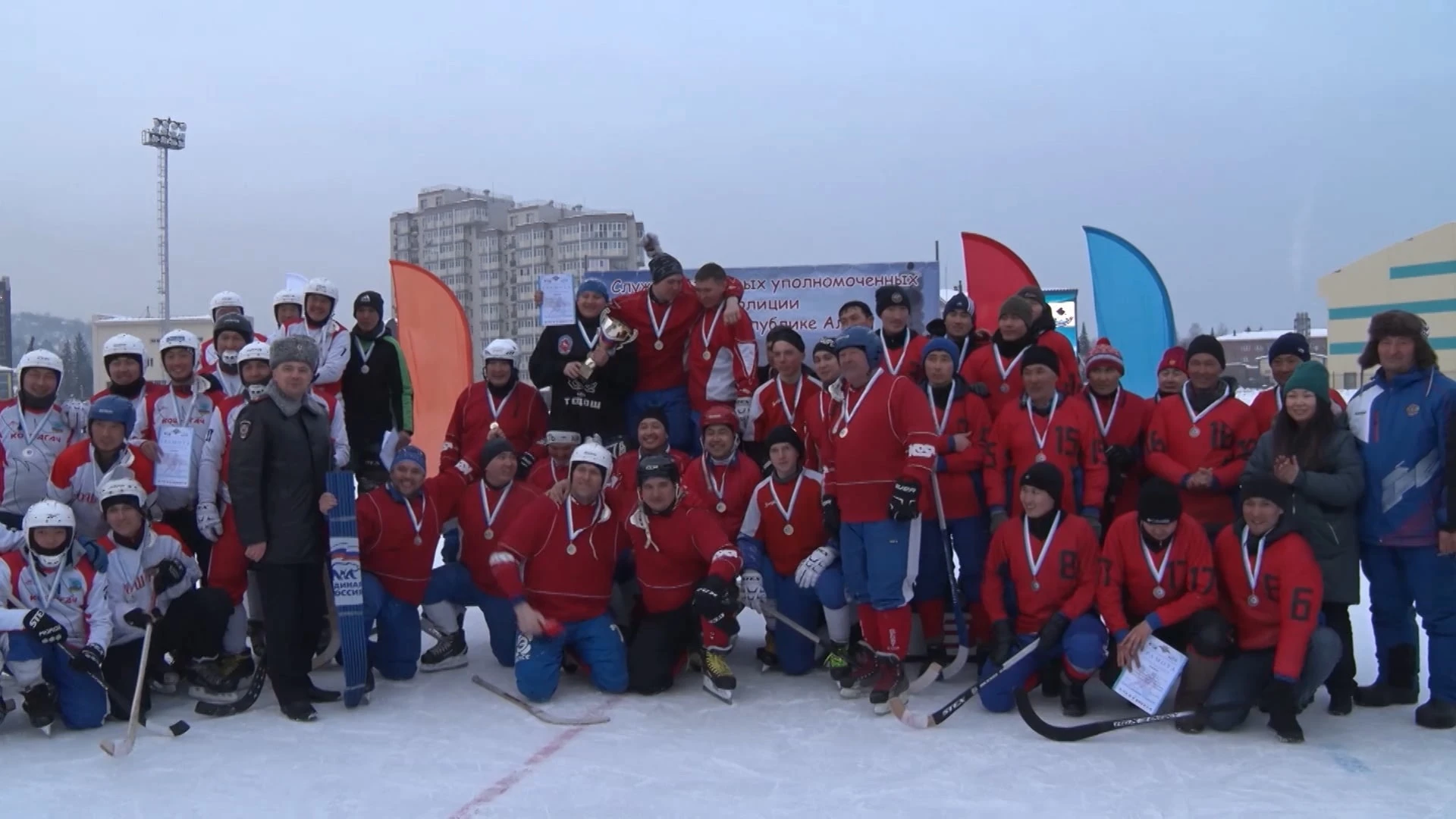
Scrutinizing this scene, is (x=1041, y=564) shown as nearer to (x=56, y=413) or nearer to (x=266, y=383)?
(x=266, y=383)

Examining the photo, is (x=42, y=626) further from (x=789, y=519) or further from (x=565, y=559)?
(x=789, y=519)

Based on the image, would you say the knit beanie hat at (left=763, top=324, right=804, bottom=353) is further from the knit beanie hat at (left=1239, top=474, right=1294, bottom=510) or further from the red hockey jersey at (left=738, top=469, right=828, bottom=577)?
the knit beanie hat at (left=1239, top=474, right=1294, bottom=510)

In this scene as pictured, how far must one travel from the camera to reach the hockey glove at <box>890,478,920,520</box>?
5027 mm

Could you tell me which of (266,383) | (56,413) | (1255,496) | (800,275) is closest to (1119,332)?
(800,275)

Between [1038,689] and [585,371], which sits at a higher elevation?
[585,371]

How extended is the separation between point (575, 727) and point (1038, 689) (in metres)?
2.43

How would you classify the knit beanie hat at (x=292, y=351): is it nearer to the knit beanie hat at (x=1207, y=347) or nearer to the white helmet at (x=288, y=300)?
the white helmet at (x=288, y=300)

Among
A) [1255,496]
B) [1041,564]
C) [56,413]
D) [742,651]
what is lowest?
[742,651]

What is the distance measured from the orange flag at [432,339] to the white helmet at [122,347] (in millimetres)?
5066

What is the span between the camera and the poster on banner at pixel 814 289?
7.98 m

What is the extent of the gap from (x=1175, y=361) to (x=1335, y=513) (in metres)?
1.30

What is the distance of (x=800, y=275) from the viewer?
26.8 ft

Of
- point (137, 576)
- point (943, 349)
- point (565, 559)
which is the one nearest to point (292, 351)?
point (137, 576)

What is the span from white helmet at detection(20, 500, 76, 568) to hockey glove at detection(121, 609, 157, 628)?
391 mm
